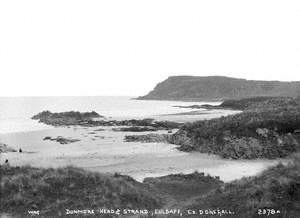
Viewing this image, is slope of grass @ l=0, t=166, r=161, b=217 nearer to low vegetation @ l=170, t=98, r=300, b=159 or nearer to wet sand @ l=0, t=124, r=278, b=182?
wet sand @ l=0, t=124, r=278, b=182

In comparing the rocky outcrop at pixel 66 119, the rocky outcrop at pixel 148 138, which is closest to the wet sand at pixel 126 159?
the rocky outcrop at pixel 148 138

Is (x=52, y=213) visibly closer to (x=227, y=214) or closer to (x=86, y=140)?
(x=227, y=214)

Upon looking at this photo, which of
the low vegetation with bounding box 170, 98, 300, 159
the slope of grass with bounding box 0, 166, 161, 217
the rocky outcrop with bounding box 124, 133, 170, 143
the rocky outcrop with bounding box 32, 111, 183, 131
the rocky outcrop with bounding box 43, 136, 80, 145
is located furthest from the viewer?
the rocky outcrop with bounding box 32, 111, 183, 131

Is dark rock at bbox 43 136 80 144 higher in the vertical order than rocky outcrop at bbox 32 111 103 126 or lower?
lower

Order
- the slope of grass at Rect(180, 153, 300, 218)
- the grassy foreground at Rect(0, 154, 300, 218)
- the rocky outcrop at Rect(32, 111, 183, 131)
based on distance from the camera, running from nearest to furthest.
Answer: the slope of grass at Rect(180, 153, 300, 218), the grassy foreground at Rect(0, 154, 300, 218), the rocky outcrop at Rect(32, 111, 183, 131)

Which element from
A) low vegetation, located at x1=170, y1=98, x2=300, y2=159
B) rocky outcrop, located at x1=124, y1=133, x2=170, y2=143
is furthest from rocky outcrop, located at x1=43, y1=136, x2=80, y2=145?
low vegetation, located at x1=170, y1=98, x2=300, y2=159

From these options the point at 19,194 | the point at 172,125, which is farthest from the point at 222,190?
the point at 172,125

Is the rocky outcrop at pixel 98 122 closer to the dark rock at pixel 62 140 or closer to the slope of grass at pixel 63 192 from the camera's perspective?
the dark rock at pixel 62 140

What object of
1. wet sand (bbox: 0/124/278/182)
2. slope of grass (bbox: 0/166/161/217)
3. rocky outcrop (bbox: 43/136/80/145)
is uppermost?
slope of grass (bbox: 0/166/161/217)
